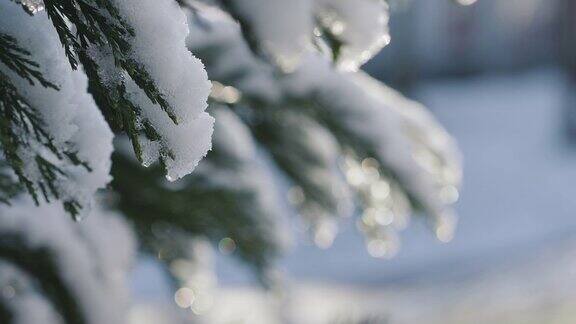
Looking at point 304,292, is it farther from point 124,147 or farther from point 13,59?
point 13,59

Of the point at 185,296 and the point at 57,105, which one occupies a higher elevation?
the point at 185,296

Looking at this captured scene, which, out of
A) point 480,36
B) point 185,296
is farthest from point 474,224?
point 480,36

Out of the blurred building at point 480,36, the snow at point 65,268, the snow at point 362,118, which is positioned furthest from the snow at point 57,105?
the blurred building at point 480,36

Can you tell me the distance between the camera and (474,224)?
8594 millimetres

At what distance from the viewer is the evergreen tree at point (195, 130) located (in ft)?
2.18

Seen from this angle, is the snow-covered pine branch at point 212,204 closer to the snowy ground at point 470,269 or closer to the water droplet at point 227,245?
the water droplet at point 227,245

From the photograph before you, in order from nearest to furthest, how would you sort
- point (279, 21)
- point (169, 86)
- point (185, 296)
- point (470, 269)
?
point (169, 86) → point (279, 21) → point (185, 296) → point (470, 269)

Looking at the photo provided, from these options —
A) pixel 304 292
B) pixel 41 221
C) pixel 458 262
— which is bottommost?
pixel 41 221

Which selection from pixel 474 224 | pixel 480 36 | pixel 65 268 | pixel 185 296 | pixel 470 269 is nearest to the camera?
pixel 65 268

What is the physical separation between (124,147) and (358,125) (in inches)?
20.0

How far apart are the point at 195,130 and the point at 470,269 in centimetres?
681

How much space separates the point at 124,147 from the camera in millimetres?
1770

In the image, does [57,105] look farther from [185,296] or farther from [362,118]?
[185,296]

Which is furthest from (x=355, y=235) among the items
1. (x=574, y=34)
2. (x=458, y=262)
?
(x=574, y=34)
